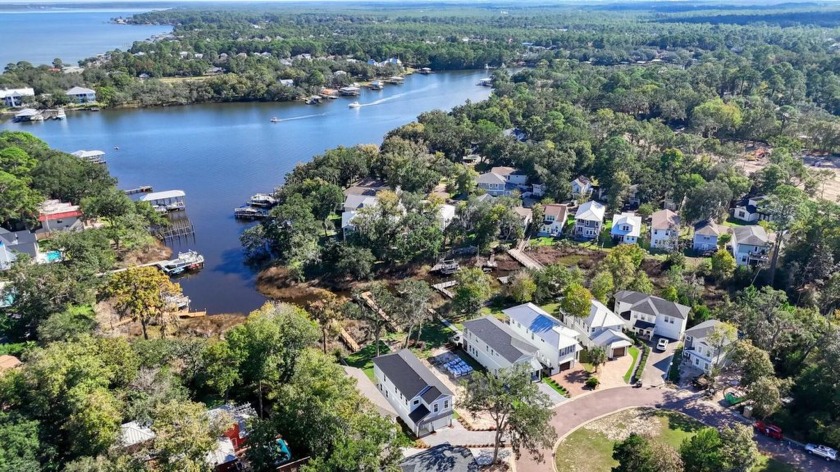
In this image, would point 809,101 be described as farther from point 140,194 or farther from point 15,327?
point 15,327

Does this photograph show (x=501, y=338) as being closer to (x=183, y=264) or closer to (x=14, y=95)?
(x=183, y=264)

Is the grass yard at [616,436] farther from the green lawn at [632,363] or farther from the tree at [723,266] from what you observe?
the tree at [723,266]

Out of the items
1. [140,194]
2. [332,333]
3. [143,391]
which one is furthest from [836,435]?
[140,194]

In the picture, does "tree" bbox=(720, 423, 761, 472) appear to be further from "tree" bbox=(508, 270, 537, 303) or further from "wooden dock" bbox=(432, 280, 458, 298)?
"wooden dock" bbox=(432, 280, 458, 298)

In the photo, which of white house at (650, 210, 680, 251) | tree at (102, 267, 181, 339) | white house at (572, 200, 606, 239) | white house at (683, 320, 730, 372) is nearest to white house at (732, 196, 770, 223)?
white house at (650, 210, 680, 251)

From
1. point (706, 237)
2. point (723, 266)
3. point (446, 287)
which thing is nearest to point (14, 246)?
point (446, 287)
